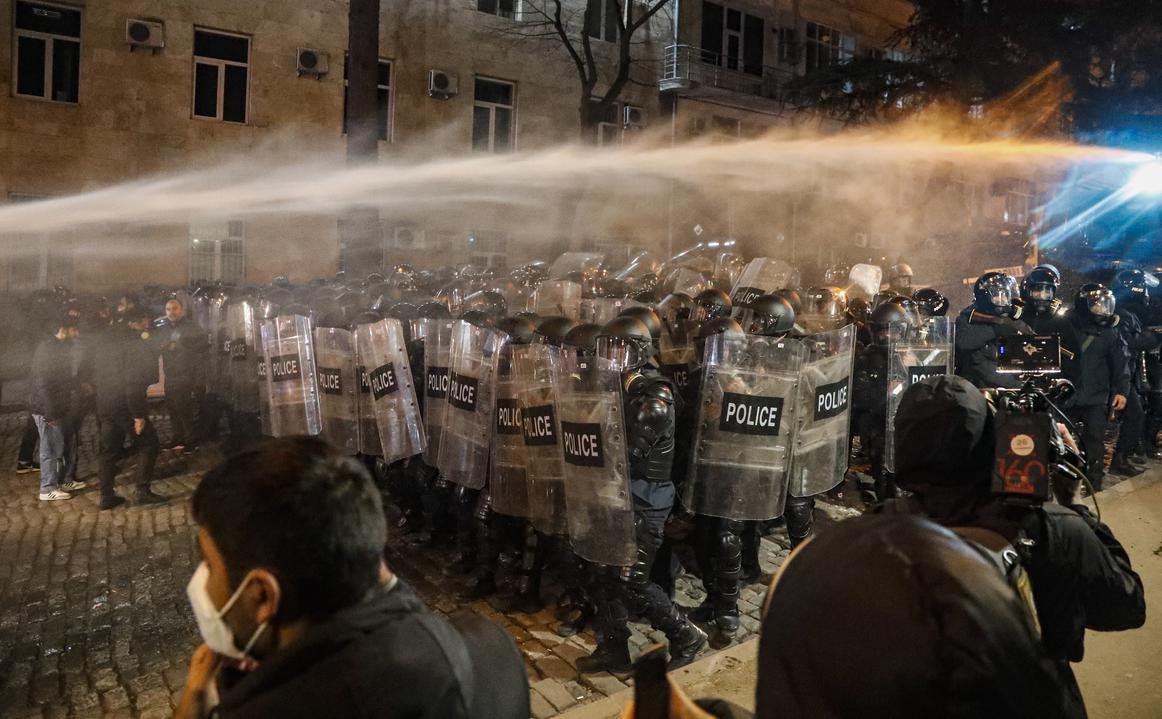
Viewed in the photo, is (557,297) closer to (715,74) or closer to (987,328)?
(987,328)

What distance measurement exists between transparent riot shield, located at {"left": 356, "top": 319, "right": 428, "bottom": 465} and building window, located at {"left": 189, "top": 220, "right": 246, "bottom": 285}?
1321 centimetres

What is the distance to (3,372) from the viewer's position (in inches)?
500

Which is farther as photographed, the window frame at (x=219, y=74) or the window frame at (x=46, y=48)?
the window frame at (x=219, y=74)

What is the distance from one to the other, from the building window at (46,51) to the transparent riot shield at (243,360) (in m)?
11.5

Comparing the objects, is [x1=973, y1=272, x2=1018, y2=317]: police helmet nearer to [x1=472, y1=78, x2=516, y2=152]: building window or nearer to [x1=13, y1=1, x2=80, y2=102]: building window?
[x1=472, y1=78, x2=516, y2=152]: building window

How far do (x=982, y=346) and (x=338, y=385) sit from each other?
5841 mm

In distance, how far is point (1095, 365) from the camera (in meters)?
8.12

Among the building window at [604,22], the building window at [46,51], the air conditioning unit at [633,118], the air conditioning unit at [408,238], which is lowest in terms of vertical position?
the air conditioning unit at [408,238]

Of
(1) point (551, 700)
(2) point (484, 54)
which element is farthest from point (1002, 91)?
(1) point (551, 700)

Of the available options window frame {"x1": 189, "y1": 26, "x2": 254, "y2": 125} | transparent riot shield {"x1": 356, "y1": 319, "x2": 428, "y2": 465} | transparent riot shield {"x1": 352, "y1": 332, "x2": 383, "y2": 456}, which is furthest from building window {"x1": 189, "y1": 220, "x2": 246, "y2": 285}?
transparent riot shield {"x1": 356, "y1": 319, "x2": 428, "y2": 465}

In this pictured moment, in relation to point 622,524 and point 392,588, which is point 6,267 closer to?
point 622,524

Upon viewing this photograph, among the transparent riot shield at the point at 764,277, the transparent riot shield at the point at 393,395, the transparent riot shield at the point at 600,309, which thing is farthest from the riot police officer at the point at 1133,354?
the transparent riot shield at the point at 393,395

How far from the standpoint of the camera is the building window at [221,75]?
1855 cm

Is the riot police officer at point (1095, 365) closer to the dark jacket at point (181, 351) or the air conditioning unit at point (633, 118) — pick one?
the dark jacket at point (181, 351)
